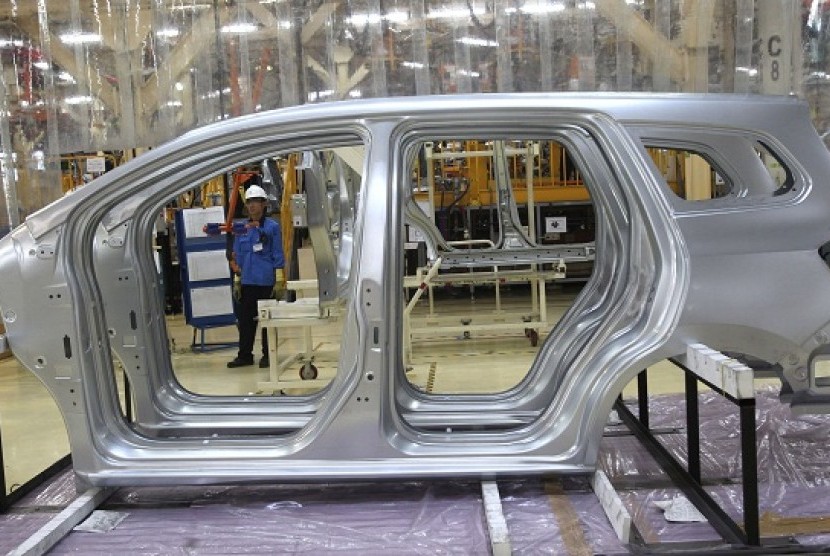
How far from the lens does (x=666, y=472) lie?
3557 millimetres

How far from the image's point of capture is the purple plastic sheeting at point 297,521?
2.93 metres

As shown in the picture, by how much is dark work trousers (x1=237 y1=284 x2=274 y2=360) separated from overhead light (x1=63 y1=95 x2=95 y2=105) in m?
3.49

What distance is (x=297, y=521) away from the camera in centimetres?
316

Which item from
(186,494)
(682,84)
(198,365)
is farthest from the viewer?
(198,365)

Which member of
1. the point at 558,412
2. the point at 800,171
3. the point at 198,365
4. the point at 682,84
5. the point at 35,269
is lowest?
the point at 198,365

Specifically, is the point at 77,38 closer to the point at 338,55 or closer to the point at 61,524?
the point at 338,55

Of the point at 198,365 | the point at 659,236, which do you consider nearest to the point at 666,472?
the point at 659,236

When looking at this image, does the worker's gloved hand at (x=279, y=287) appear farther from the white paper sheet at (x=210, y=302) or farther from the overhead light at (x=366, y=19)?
the overhead light at (x=366, y=19)

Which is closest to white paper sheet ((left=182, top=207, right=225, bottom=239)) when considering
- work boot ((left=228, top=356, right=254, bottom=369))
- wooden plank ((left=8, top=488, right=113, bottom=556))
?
work boot ((left=228, top=356, right=254, bottom=369))

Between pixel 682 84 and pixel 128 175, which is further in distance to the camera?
pixel 682 84

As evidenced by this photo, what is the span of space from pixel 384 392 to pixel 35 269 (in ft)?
4.45

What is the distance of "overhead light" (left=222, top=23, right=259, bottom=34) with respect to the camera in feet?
14.7

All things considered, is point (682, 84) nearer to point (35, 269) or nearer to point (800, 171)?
point (800, 171)

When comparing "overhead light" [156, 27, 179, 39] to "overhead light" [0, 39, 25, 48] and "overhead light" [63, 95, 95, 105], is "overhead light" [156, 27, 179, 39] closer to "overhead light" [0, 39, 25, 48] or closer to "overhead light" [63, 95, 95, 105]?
"overhead light" [63, 95, 95, 105]
